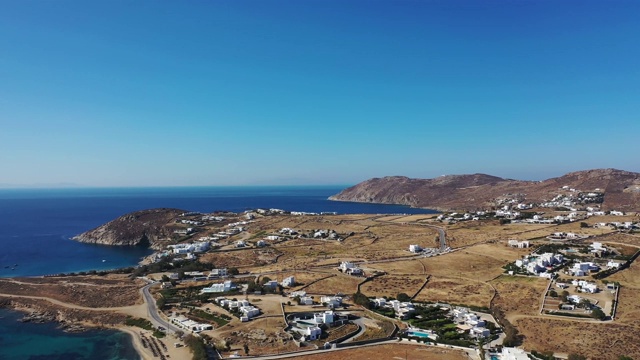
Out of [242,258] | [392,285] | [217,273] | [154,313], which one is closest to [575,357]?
[392,285]

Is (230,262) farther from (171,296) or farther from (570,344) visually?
(570,344)

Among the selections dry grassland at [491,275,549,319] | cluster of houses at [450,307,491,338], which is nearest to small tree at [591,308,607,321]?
dry grassland at [491,275,549,319]

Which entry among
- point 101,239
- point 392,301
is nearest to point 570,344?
point 392,301

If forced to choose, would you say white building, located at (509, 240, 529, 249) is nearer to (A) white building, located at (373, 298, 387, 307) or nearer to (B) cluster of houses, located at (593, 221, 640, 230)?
(B) cluster of houses, located at (593, 221, 640, 230)

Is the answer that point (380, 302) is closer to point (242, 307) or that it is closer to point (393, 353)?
point (393, 353)

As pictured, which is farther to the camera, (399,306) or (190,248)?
(190,248)

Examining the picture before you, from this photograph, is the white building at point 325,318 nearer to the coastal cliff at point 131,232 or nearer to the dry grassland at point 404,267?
the dry grassland at point 404,267

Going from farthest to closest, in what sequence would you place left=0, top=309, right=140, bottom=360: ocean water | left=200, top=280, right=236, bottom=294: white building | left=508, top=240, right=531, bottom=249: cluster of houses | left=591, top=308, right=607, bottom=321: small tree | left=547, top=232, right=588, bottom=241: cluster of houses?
1. left=547, top=232, right=588, bottom=241: cluster of houses
2. left=508, top=240, right=531, bottom=249: cluster of houses
3. left=200, top=280, right=236, bottom=294: white building
4. left=591, top=308, right=607, bottom=321: small tree
5. left=0, top=309, right=140, bottom=360: ocean water

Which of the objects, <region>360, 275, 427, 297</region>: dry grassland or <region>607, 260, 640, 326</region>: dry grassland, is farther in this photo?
<region>360, 275, 427, 297</region>: dry grassland
